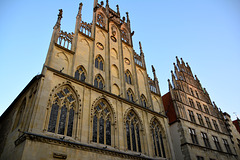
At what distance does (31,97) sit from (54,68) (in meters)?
2.76

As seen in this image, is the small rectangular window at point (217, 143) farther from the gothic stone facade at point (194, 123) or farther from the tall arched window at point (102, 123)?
the tall arched window at point (102, 123)

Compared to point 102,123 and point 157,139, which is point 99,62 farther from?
point 157,139

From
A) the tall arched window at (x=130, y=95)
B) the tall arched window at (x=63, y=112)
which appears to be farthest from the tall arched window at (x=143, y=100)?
the tall arched window at (x=63, y=112)

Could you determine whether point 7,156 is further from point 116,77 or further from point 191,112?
point 191,112

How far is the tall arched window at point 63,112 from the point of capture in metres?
12.2

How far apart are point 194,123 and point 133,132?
491 inches

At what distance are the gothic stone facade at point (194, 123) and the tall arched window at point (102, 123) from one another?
11.5m

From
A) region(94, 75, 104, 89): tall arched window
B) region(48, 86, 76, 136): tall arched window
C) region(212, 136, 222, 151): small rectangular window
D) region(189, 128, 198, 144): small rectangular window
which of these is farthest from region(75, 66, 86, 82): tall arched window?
region(212, 136, 222, 151): small rectangular window

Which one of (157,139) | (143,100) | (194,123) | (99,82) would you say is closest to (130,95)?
(143,100)

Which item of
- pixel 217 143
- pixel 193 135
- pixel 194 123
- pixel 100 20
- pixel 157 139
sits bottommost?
pixel 157 139

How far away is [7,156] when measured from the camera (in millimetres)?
11719

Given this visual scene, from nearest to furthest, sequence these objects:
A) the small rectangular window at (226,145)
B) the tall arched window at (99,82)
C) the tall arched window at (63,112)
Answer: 1. the tall arched window at (63,112)
2. the tall arched window at (99,82)
3. the small rectangular window at (226,145)

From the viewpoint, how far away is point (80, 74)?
630 inches

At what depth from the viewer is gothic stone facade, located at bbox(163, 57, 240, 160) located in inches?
894
